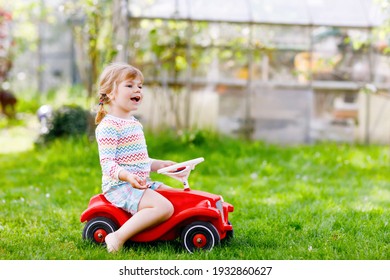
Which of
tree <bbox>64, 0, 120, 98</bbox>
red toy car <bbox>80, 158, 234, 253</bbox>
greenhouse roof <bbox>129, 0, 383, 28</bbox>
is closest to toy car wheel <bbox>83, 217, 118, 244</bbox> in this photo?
red toy car <bbox>80, 158, 234, 253</bbox>

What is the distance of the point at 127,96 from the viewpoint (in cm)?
396

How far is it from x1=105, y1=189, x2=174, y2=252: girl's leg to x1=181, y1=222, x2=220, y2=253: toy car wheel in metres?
0.15

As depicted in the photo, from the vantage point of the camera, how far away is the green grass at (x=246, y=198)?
3930 mm

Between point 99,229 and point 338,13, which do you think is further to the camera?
point 338,13

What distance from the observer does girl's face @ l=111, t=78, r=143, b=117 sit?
3.96 metres

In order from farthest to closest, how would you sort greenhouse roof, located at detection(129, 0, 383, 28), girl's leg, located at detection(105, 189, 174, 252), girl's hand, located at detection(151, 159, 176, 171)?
greenhouse roof, located at detection(129, 0, 383, 28) → girl's hand, located at detection(151, 159, 176, 171) → girl's leg, located at detection(105, 189, 174, 252)

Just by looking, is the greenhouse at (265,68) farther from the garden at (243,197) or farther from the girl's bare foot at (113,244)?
the girl's bare foot at (113,244)

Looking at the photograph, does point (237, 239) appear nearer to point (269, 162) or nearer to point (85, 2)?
point (269, 162)

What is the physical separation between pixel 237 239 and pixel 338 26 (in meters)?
6.37

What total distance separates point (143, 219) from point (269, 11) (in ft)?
21.8

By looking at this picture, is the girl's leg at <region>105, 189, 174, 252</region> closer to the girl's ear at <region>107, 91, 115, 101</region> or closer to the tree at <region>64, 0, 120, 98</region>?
the girl's ear at <region>107, 91, 115, 101</region>

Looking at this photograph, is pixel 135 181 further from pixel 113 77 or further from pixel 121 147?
pixel 113 77

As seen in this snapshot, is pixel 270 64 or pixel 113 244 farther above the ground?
pixel 270 64

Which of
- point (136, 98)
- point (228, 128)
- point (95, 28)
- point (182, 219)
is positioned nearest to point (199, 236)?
point (182, 219)
